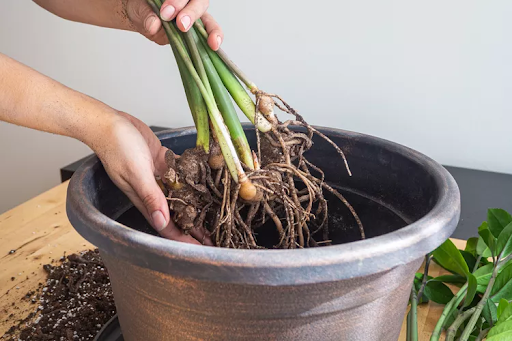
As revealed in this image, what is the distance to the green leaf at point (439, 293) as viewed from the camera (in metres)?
0.81

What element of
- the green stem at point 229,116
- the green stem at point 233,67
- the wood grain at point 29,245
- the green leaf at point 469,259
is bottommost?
the wood grain at point 29,245

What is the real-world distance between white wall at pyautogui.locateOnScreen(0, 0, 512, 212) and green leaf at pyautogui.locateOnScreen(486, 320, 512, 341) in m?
0.82

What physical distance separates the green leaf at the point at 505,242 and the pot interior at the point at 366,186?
17 cm

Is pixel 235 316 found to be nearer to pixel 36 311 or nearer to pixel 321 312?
pixel 321 312

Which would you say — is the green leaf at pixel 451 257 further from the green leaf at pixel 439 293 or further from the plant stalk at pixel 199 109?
the plant stalk at pixel 199 109

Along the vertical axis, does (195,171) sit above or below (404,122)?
above

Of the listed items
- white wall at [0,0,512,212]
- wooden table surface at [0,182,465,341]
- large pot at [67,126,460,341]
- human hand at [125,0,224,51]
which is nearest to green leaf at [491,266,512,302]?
wooden table surface at [0,182,465,341]

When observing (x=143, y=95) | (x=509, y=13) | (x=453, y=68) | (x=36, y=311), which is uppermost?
(x=509, y=13)

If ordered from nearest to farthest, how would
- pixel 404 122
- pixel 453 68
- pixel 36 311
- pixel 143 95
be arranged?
pixel 36 311
pixel 453 68
pixel 404 122
pixel 143 95

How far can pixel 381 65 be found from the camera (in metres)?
1.34

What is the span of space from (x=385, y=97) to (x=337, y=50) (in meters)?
0.20

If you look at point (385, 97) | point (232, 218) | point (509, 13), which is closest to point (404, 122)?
point (385, 97)

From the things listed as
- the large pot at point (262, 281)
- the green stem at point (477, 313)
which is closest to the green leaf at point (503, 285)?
the green stem at point (477, 313)

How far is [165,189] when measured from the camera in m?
0.65
